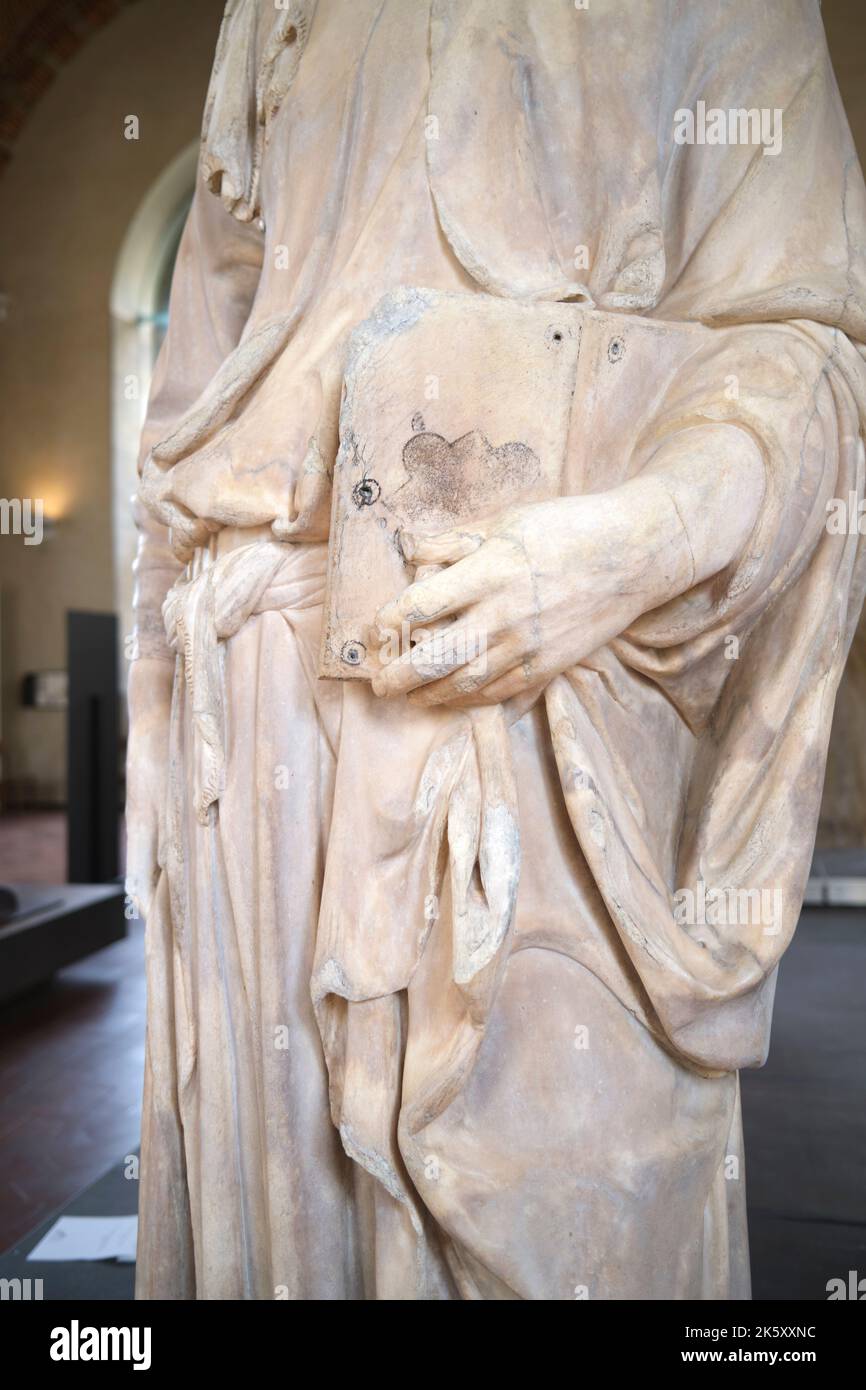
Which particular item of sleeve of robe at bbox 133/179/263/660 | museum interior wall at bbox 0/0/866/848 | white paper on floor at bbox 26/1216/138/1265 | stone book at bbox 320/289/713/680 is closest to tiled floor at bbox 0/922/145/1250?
white paper on floor at bbox 26/1216/138/1265

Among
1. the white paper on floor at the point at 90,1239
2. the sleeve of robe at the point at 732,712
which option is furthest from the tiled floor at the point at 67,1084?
the sleeve of robe at the point at 732,712

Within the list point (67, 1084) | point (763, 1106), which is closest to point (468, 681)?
point (763, 1106)

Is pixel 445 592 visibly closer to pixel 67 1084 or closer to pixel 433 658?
pixel 433 658

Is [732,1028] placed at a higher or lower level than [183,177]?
lower

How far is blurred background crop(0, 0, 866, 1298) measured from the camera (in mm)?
3559

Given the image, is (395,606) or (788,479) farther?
(788,479)

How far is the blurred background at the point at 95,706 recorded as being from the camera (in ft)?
11.7

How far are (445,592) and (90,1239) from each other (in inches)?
89.8

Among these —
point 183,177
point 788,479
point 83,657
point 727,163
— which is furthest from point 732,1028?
point 183,177

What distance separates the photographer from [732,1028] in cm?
138

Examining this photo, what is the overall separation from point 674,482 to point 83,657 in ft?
21.1

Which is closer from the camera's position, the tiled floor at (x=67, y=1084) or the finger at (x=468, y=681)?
the finger at (x=468, y=681)

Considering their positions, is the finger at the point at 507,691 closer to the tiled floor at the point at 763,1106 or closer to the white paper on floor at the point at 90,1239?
the tiled floor at the point at 763,1106
